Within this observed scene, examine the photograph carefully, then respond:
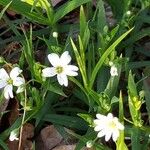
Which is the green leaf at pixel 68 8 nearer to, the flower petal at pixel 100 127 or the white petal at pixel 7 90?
the white petal at pixel 7 90

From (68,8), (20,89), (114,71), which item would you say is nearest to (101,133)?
(114,71)

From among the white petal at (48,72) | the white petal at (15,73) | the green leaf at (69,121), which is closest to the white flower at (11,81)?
the white petal at (15,73)

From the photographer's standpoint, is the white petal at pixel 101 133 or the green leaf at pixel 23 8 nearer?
the white petal at pixel 101 133

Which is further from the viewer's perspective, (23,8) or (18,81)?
(23,8)

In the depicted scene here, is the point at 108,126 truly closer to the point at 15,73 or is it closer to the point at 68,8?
the point at 15,73

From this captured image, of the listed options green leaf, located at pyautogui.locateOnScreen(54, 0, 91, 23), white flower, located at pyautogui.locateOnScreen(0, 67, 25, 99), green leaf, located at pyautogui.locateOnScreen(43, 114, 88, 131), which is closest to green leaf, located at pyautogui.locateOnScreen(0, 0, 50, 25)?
green leaf, located at pyautogui.locateOnScreen(54, 0, 91, 23)

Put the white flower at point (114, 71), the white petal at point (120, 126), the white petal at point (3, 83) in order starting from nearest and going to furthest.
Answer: the white petal at point (120, 126)
the white flower at point (114, 71)
the white petal at point (3, 83)

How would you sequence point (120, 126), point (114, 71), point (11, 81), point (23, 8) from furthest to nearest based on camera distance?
1. point (23, 8)
2. point (11, 81)
3. point (114, 71)
4. point (120, 126)
